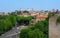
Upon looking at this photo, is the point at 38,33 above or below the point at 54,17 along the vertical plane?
below

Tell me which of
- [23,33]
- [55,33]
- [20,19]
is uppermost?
[55,33]

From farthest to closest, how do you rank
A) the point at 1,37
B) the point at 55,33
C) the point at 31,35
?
the point at 1,37
the point at 31,35
the point at 55,33

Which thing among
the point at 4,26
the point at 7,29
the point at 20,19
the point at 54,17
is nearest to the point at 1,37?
the point at 4,26

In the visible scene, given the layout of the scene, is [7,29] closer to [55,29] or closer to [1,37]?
[1,37]

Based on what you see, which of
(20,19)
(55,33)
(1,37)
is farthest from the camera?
(20,19)

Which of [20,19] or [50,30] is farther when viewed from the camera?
[20,19]

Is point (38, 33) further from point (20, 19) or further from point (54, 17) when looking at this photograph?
point (20, 19)

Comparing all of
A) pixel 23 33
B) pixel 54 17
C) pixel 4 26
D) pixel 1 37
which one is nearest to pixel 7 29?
pixel 4 26

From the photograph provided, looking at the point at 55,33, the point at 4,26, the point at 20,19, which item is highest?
the point at 55,33

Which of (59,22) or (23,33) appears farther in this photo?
(23,33)
